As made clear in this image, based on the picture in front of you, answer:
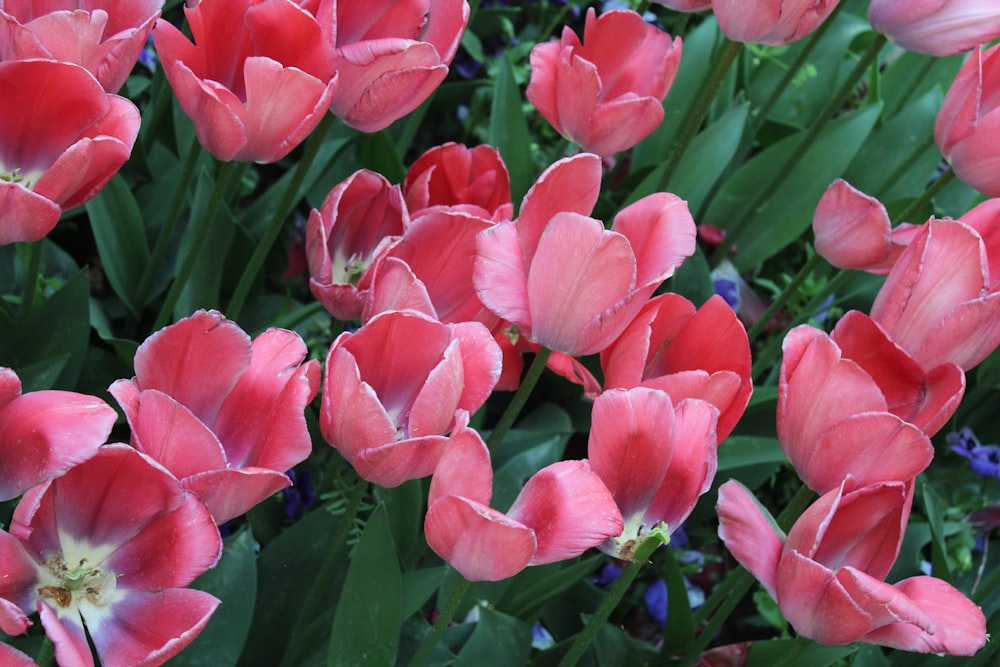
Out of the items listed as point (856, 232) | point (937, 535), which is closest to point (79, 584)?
point (856, 232)

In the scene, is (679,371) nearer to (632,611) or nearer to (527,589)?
(527,589)

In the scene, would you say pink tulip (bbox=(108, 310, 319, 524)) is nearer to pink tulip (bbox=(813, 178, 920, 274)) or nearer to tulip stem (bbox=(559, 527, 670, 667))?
tulip stem (bbox=(559, 527, 670, 667))

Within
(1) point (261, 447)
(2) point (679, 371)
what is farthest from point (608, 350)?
(1) point (261, 447)

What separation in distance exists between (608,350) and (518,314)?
7cm

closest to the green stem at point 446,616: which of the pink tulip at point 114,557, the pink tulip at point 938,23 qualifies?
the pink tulip at point 114,557

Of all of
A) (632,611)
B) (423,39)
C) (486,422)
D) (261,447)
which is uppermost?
(423,39)

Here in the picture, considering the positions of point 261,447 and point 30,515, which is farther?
point 261,447

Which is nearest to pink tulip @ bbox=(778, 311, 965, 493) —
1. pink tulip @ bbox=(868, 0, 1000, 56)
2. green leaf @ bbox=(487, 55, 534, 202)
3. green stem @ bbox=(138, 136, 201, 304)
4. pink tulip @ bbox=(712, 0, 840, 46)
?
pink tulip @ bbox=(712, 0, 840, 46)

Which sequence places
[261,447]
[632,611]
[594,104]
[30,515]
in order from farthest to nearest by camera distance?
1. [632,611]
2. [594,104]
3. [261,447]
4. [30,515]

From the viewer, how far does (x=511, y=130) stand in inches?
55.1

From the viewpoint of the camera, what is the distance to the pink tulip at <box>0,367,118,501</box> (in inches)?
21.6

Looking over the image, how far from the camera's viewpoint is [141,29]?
30.5 inches

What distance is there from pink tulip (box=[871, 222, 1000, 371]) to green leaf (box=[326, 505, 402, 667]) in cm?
38

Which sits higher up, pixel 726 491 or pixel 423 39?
pixel 423 39
